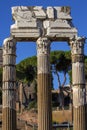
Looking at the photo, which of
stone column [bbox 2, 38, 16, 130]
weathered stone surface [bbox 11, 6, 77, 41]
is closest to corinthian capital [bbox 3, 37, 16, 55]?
stone column [bbox 2, 38, 16, 130]

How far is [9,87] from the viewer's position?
19.9m

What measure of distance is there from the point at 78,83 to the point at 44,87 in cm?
138

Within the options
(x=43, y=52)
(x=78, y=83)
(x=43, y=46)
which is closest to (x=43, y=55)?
(x=43, y=52)

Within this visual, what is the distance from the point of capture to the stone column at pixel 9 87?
64.3 ft

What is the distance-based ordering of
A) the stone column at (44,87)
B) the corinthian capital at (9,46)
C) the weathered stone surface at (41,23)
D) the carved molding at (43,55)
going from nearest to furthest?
the stone column at (44,87), the carved molding at (43,55), the corinthian capital at (9,46), the weathered stone surface at (41,23)

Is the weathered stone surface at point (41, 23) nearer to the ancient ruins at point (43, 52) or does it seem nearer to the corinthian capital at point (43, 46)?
the ancient ruins at point (43, 52)

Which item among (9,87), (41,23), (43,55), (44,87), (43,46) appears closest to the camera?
(44,87)

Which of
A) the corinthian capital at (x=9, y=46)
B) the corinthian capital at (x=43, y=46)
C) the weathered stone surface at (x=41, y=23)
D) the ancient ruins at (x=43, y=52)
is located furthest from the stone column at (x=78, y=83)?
the corinthian capital at (x=9, y=46)

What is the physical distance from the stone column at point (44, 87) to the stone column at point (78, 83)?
1022mm

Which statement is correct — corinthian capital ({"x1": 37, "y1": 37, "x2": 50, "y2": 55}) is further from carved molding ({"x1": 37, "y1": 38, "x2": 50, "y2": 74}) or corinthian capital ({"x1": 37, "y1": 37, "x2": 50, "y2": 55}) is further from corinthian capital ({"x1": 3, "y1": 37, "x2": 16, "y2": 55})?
corinthian capital ({"x1": 3, "y1": 37, "x2": 16, "y2": 55})

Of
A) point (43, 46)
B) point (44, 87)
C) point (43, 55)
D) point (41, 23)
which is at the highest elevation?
point (41, 23)

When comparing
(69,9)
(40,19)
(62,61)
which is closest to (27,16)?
(40,19)

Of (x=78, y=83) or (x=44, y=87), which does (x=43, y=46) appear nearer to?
(x=44, y=87)

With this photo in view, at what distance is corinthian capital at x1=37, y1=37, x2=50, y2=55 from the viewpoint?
2014cm
